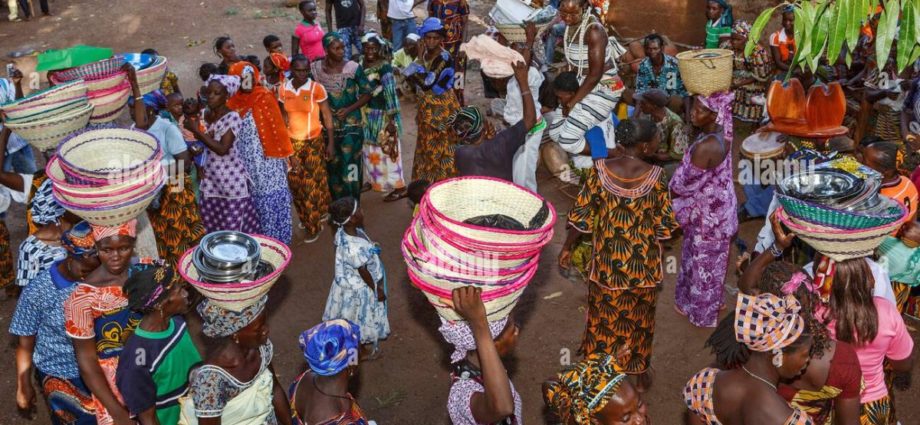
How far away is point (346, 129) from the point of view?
7.78m

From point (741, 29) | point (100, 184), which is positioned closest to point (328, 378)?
point (100, 184)

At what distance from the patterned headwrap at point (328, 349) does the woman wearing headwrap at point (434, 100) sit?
4.33m

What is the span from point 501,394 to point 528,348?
3112 millimetres

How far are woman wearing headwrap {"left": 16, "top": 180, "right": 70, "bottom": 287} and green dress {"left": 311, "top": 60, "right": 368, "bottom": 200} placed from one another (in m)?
2.98

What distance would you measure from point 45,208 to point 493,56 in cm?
342

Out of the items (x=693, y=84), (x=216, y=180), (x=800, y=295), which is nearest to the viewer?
(x=800, y=295)

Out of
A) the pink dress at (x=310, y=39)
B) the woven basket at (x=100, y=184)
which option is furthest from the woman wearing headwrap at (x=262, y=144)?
the pink dress at (x=310, y=39)

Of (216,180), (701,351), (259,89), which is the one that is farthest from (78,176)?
(701,351)

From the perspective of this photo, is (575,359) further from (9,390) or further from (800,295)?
(9,390)

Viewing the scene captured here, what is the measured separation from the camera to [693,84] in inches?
228

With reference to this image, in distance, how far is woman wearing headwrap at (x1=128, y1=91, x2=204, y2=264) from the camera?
632 centimetres

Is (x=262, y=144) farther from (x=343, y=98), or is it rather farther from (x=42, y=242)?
(x=42, y=242)

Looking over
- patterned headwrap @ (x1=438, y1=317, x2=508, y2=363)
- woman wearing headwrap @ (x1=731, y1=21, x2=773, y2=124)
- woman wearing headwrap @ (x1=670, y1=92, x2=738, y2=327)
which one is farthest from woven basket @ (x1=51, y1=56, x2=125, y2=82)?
woman wearing headwrap @ (x1=731, y1=21, x2=773, y2=124)

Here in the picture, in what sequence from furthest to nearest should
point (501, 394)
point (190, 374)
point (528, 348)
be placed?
point (528, 348)
point (190, 374)
point (501, 394)
